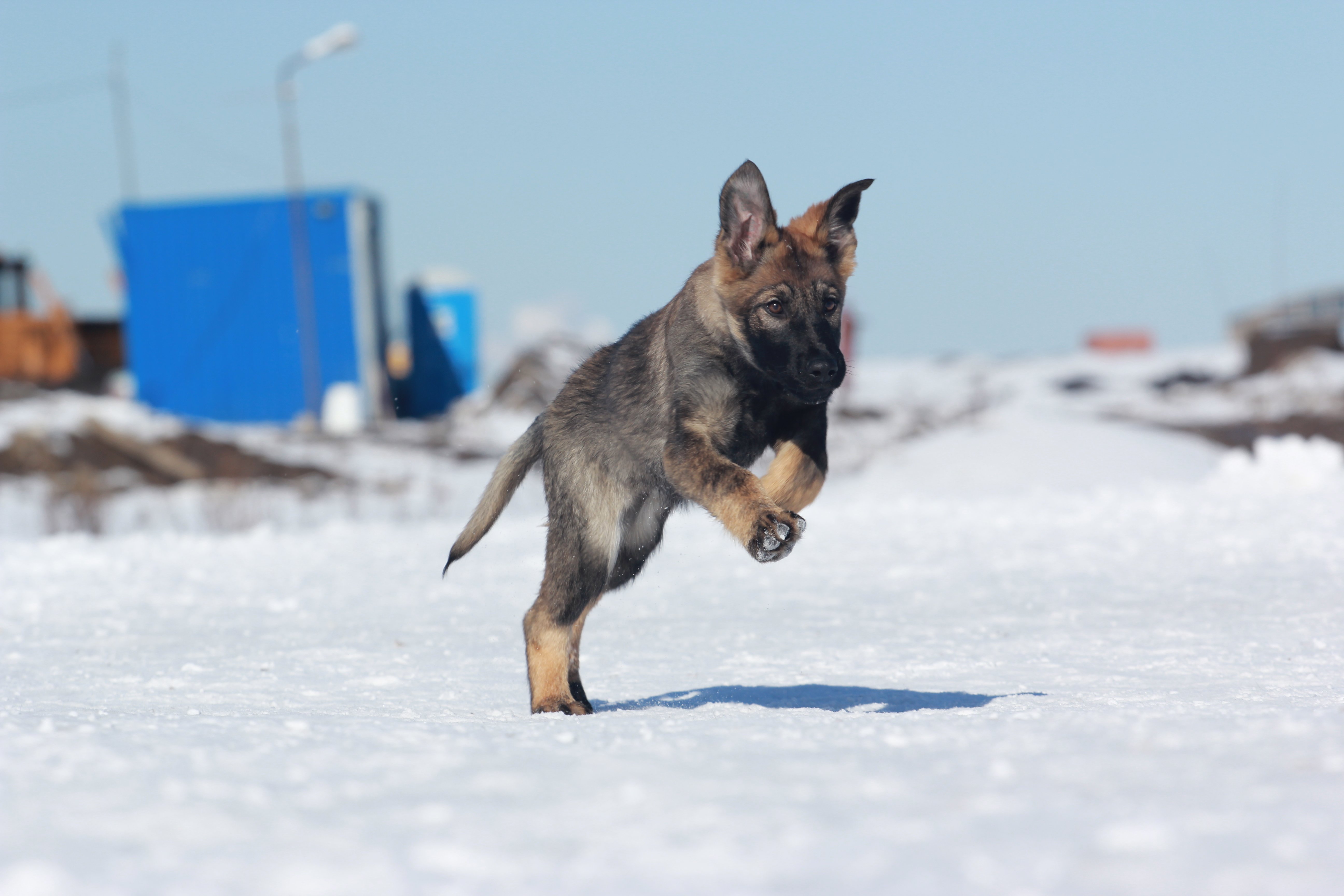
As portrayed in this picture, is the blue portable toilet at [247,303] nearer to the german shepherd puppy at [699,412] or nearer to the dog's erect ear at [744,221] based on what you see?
the german shepherd puppy at [699,412]

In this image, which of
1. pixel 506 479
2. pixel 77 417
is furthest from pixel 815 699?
pixel 77 417

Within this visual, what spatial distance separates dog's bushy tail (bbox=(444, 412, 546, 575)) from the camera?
5.47 m

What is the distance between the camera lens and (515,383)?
30734 mm

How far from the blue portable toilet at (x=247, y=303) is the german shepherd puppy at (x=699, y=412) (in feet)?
89.1

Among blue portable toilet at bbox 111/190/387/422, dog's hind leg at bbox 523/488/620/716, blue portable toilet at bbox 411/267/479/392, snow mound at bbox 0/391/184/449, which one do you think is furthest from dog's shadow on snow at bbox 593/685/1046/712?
blue portable toilet at bbox 411/267/479/392

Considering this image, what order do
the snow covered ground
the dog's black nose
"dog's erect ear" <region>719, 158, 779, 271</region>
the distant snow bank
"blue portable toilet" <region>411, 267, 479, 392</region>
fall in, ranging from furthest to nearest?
"blue portable toilet" <region>411, 267, 479, 392</region>
the distant snow bank
"dog's erect ear" <region>719, 158, 779, 271</region>
the dog's black nose
the snow covered ground

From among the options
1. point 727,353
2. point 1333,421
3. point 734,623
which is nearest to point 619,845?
point 727,353

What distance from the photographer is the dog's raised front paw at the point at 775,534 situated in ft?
13.7

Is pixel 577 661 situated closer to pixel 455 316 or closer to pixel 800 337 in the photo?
pixel 800 337

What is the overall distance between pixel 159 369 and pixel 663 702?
97.6ft

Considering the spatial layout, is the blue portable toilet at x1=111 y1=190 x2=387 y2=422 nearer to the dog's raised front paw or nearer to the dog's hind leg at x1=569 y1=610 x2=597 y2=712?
the dog's hind leg at x1=569 y1=610 x2=597 y2=712

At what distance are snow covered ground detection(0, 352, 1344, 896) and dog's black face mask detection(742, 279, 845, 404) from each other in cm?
113

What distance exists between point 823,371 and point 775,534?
2.10 ft

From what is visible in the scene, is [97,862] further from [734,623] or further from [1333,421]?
[1333,421]
